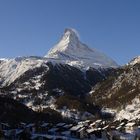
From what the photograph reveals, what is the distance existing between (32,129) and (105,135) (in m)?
34.5

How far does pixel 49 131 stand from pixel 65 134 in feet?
32.1

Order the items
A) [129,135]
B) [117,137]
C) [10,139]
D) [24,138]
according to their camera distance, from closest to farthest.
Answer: [24,138]
[10,139]
[117,137]
[129,135]

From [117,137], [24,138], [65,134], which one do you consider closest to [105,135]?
[117,137]

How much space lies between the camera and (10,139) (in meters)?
149

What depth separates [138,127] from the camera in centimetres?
19675

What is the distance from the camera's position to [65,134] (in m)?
192

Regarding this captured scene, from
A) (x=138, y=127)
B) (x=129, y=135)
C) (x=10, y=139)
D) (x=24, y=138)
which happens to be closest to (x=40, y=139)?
(x=10, y=139)

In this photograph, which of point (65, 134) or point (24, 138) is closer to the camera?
point (24, 138)

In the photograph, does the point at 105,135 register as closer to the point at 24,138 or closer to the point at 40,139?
the point at 40,139

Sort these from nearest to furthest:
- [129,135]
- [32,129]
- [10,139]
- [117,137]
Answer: [10,139] < [117,137] < [129,135] < [32,129]

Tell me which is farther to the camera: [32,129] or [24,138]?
[32,129]

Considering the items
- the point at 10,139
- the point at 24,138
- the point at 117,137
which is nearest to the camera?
the point at 24,138

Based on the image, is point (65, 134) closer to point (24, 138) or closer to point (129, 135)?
point (129, 135)

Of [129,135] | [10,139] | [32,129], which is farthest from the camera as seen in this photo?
[32,129]
